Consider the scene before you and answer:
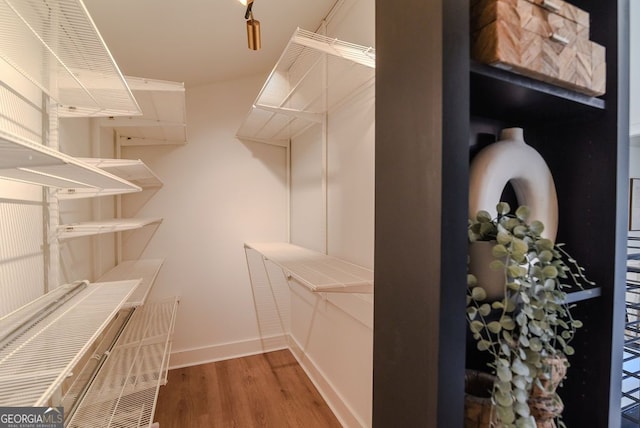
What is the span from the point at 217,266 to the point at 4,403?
1.99 metres

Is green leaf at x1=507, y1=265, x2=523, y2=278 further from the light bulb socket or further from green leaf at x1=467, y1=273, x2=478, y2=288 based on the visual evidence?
the light bulb socket

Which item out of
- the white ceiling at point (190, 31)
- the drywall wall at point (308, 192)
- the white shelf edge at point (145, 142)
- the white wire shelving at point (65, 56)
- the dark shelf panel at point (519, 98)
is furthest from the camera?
the white shelf edge at point (145, 142)

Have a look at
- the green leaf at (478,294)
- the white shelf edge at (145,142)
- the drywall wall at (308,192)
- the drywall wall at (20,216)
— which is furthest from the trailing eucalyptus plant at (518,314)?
the white shelf edge at (145,142)

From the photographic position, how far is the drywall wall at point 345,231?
1.39 meters

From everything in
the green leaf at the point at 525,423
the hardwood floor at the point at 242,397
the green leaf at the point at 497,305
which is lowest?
the hardwood floor at the point at 242,397

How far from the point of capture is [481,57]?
504mm

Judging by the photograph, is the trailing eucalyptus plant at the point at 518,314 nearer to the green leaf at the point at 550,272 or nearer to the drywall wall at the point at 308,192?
the green leaf at the point at 550,272

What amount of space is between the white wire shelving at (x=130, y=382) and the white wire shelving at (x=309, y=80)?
1.52 m

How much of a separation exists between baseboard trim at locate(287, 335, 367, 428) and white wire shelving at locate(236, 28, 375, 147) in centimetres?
176

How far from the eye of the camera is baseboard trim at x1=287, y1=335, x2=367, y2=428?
157cm

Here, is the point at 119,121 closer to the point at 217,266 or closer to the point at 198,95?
the point at 198,95

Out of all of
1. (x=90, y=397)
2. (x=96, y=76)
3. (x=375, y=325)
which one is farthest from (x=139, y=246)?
(x=375, y=325)

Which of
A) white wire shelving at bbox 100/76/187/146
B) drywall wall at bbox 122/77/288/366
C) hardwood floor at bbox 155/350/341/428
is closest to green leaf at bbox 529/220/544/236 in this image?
white wire shelving at bbox 100/76/187/146

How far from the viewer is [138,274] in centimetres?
169
